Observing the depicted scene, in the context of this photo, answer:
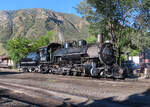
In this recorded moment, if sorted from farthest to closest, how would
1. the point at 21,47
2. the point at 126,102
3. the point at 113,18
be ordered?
the point at 21,47 < the point at 113,18 < the point at 126,102

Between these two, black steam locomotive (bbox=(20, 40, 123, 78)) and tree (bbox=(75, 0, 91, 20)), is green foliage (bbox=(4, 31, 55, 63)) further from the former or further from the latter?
tree (bbox=(75, 0, 91, 20))

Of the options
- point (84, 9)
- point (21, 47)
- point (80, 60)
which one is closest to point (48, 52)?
point (80, 60)

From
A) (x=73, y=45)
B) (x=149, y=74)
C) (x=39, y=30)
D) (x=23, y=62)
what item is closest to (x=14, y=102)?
(x=73, y=45)

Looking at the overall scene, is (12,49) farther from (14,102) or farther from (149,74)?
(14,102)

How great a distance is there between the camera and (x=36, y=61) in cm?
2280

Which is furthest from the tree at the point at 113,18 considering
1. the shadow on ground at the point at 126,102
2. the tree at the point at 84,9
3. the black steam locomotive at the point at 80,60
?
the shadow on ground at the point at 126,102

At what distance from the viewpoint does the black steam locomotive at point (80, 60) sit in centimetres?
1503

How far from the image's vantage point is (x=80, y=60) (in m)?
16.7

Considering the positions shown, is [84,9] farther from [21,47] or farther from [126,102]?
[21,47]

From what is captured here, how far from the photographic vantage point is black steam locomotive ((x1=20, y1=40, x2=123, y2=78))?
592 inches

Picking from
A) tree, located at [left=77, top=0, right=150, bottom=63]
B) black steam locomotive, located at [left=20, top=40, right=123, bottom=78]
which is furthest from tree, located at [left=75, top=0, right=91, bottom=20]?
black steam locomotive, located at [left=20, top=40, right=123, bottom=78]

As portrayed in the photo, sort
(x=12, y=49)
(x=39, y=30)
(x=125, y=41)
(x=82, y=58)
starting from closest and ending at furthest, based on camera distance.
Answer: (x=82, y=58)
(x=125, y=41)
(x=12, y=49)
(x=39, y=30)

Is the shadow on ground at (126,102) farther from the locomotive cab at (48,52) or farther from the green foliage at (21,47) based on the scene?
the green foliage at (21,47)

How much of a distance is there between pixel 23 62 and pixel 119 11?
1575 cm
